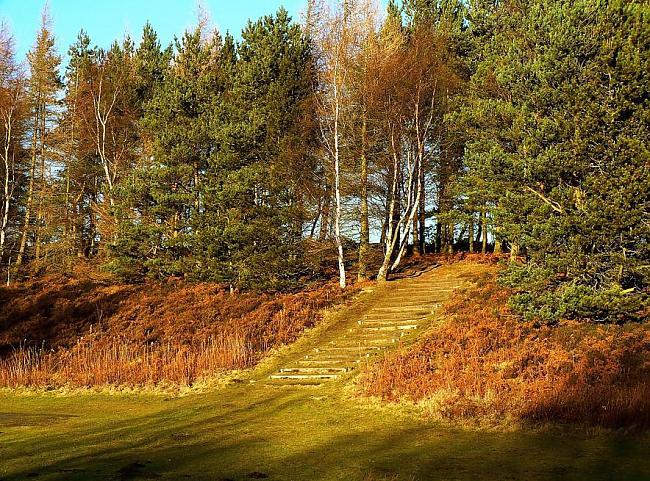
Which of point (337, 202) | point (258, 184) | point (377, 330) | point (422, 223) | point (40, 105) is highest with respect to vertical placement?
point (40, 105)

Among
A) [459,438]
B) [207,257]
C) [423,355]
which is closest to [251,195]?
[207,257]

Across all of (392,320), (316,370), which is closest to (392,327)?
(392,320)

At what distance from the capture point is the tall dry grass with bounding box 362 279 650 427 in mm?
9578

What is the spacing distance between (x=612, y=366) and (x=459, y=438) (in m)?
4.76

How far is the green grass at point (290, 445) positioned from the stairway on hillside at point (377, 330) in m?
1.92

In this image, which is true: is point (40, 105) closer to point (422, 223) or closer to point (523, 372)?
point (422, 223)

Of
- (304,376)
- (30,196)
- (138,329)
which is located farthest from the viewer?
(30,196)

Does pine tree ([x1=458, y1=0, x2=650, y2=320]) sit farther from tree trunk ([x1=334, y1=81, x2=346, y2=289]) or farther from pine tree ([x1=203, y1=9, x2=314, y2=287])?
pine tree ([x1=203, y1=9, x2=314, y2=287])

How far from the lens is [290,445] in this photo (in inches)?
338

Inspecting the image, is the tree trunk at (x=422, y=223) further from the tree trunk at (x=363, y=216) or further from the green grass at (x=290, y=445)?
the green grass at (x=290, y=445)

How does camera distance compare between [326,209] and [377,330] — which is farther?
[326,209]

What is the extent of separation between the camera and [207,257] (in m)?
24.3

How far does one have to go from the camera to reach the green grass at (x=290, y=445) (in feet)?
23.0

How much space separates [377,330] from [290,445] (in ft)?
31.7
